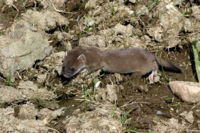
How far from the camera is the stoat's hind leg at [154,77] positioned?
12.0ft

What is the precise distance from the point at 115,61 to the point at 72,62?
35 cm

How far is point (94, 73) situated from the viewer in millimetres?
3869

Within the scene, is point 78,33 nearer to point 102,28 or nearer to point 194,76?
point 102,28

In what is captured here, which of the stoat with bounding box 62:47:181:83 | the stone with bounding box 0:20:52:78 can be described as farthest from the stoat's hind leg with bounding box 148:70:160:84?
the stone with bounding box 0:20:52:78

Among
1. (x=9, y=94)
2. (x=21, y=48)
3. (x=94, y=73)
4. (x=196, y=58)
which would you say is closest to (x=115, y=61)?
(x=94, y=73)

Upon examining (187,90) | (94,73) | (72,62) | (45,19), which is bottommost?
(187,90)

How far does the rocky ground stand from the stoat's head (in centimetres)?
8

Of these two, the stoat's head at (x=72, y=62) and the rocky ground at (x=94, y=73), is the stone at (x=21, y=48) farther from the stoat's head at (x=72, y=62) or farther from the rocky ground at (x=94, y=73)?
the stoat's head at (x=72, y=62)

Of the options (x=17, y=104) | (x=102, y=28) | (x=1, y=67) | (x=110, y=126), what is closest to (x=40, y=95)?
(x=17, y=104)

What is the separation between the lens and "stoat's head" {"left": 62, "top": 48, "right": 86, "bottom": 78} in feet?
12.3

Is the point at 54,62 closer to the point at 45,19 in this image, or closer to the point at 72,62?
the point at 72,62

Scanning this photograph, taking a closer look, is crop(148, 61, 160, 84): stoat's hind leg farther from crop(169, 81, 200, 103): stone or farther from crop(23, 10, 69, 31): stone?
crop(23, 10, 69, 31): stone

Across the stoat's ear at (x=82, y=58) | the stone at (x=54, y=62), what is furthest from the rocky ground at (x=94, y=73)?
the stoat's ear at (x=82, y=58)

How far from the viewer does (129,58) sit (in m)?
3.80
